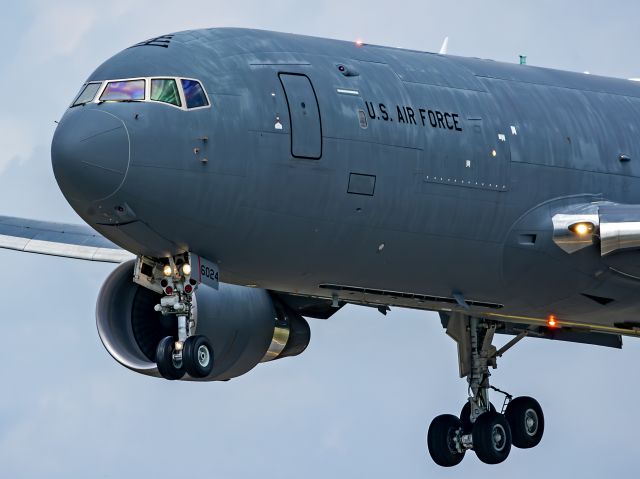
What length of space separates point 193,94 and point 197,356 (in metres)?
4.77

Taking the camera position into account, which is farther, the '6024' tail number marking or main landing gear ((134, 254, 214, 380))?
the '6024' tail number marking

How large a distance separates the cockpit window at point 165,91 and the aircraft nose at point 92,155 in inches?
40.0

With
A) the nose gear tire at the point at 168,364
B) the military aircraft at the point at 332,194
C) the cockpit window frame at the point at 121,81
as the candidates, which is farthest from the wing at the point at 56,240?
the cockpit window frame at the point at 121,81

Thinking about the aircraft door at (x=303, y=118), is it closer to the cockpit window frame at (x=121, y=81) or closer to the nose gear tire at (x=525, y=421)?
the cockpit window frame at (x=121, y=81)

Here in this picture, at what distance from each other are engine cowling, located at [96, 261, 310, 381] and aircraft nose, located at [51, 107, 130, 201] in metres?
7.86

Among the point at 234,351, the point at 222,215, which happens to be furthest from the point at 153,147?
the point at 234,351

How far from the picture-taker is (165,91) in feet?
130

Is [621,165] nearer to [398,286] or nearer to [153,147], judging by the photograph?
[398,286]

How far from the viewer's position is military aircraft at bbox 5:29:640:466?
39.6 meters

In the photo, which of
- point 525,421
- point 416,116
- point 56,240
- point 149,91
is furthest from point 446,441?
point 149,91

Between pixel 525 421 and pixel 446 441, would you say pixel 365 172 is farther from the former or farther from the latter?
pixel 525 421

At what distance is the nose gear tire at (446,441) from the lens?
50688mm

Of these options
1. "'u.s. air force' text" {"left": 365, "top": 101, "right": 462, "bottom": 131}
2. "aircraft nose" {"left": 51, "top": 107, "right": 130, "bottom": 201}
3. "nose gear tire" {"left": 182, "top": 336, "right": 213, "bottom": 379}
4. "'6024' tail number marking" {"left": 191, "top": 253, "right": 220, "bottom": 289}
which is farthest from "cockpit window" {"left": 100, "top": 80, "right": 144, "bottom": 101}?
"'u.s. air force' text" {"left": 365, "top": 101, "right": 462, "bottom": 131}

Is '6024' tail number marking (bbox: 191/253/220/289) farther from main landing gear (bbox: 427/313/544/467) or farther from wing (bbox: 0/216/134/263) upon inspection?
main landing gear (bbox: 427/313/544/467)
